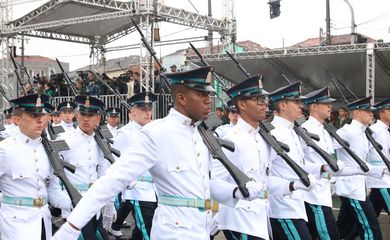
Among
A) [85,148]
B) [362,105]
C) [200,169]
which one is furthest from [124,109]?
[200,169]

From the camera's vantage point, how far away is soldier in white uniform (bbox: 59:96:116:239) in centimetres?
603

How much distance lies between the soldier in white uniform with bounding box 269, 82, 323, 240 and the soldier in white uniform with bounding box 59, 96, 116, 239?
2135mm

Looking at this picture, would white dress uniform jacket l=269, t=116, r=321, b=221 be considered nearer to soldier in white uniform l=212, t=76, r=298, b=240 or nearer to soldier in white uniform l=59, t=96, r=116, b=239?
soldier in white uniform l=212, t=76, r=298, b=240

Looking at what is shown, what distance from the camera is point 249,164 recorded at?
14.2 ft

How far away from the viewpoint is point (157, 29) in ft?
49.4

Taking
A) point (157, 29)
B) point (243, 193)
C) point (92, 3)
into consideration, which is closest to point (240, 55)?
point (157, 29)

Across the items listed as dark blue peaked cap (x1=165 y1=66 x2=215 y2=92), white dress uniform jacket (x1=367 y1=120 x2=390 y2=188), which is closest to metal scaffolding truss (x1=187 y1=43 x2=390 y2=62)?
white dress uniform jacket (x1=367 y1=120 x2=390 y2=188)

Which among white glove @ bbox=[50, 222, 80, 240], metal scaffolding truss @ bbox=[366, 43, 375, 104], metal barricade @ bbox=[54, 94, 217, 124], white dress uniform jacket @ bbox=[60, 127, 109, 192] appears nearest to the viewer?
white glove @ bbox=[50, 222, 80, 240]

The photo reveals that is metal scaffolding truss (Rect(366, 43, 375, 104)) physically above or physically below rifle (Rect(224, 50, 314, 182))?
above

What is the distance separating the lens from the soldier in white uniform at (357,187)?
241 inches

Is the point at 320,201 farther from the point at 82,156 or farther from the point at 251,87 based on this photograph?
the point at 82,156

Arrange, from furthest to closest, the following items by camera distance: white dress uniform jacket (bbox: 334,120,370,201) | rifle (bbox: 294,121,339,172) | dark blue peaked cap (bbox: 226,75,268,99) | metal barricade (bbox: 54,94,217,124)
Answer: metal barricade (bbox: 54,94,217,124)
white dress uniform jacket (bbox: 334,120,370,201)
rifle (bbox: 294,121,339,172)
dark blue peaked cap (bbox: 226,75,268,99)

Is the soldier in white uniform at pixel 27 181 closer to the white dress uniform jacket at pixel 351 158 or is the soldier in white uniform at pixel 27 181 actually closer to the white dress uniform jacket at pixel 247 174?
the white dress uniform jacket at pixel 247 174

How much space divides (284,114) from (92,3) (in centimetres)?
1122
